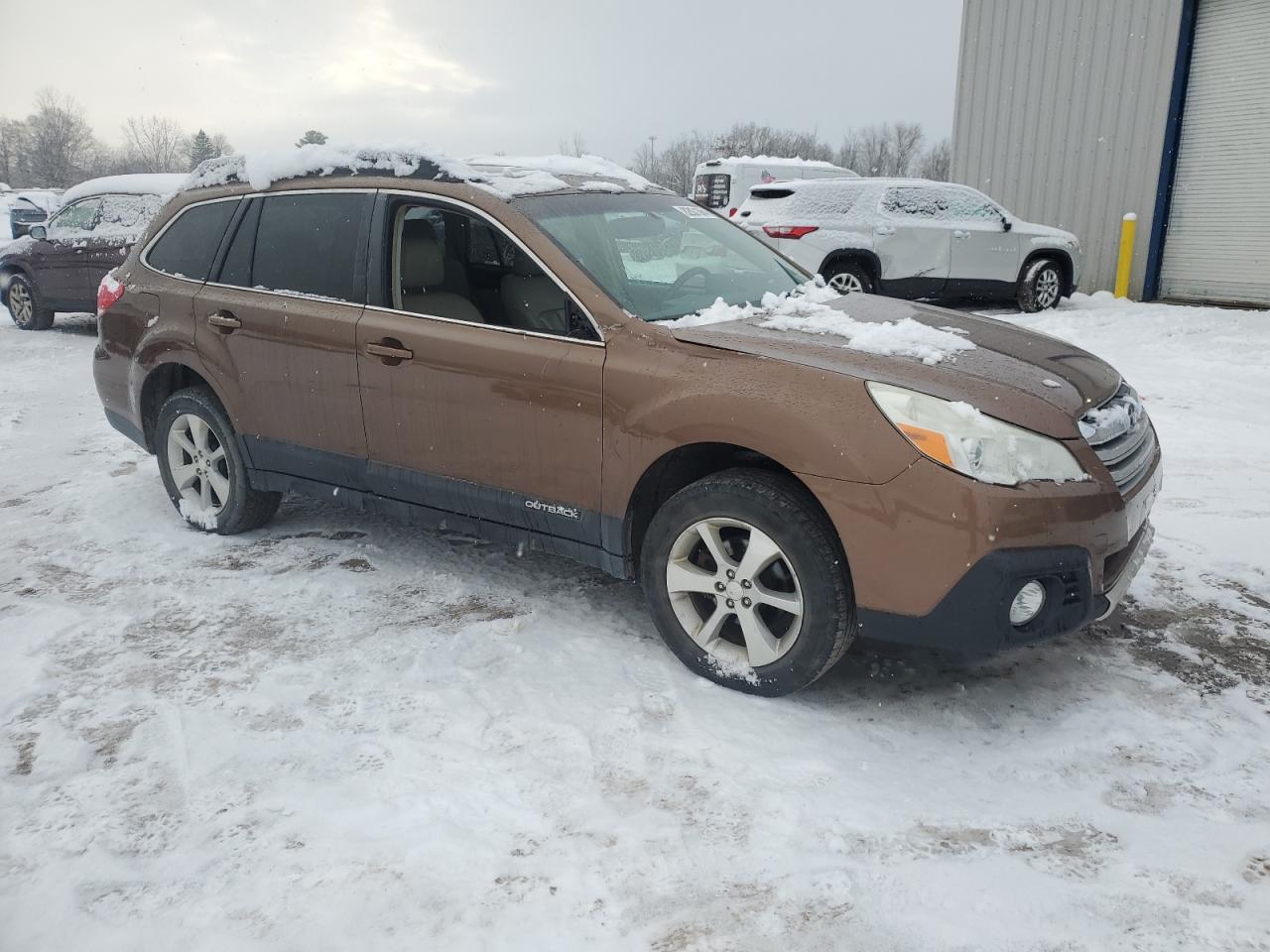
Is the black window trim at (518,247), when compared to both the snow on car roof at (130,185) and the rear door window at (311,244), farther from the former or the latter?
the snow on car roof at (130,185)

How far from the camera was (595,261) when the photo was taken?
12.0 ft

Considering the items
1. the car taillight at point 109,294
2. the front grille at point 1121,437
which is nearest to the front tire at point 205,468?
the car taillight at point 109,294

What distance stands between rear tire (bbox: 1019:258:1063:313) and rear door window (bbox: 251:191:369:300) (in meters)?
10.3

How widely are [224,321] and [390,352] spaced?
3.69ft

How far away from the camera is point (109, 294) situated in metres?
5.13

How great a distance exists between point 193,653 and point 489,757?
1404mm

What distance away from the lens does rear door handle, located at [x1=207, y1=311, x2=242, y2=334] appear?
447 centimetres

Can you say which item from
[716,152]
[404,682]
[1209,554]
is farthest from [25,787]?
[716,152]

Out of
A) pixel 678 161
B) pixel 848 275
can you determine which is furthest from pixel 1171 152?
pixel 678 161

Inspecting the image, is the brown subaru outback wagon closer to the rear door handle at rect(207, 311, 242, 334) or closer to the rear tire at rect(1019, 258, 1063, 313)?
the rear door handle at rect(207, 311, 242, 334)

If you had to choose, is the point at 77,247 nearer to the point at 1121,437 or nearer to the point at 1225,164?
the point at 1121,437

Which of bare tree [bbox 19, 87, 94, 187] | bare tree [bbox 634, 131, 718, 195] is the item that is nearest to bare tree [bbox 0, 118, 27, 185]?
bare tree [bbox 19, 87, 94, 187]

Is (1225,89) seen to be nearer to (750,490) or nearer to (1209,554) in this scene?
(1209,554)

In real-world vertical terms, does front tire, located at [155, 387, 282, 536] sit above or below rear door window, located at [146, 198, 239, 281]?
below
